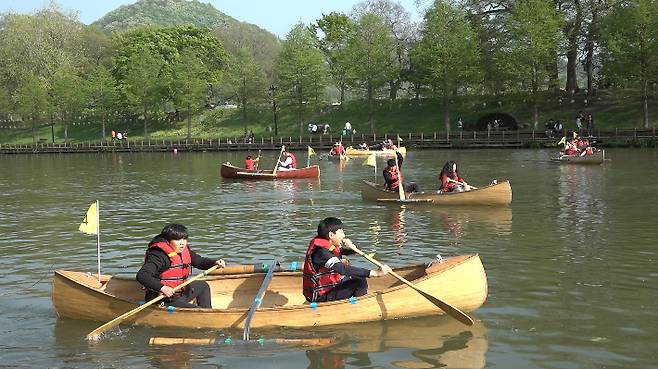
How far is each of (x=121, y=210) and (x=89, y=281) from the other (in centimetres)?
1497

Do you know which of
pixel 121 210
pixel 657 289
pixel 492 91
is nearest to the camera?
pixel 657 289

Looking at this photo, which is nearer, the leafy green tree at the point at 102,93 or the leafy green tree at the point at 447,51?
the leafy green tree at the point at 447,51

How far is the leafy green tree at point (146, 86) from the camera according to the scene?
307ft

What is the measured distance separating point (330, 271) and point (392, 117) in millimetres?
73111

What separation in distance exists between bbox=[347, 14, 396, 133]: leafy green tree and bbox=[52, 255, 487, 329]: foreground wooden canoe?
67.4 metres

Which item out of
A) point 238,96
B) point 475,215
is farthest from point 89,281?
point 238,96

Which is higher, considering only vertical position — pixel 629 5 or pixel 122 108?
pixel 629 5

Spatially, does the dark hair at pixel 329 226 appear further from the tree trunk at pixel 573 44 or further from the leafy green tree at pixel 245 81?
the leafy green tree at pixel 245 81

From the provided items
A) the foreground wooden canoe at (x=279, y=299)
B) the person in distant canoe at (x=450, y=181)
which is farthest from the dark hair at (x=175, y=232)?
the person in distant canoe at (x=450, y=181)

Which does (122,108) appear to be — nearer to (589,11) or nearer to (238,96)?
(238,96)

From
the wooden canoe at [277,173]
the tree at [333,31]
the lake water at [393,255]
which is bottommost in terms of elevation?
the lake water at [393,255]

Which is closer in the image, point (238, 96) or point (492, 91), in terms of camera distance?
point (492, 91)

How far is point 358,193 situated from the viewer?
30.6 metres

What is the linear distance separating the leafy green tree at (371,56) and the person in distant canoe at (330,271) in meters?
68.3
